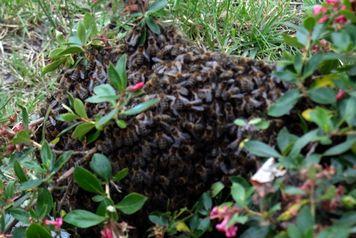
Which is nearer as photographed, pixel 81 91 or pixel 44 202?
pixel 44 202

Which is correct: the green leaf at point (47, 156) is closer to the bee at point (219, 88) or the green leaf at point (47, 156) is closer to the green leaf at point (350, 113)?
the bee at point (219, 88)

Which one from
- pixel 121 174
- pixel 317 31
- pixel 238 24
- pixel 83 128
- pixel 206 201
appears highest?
pixel 317 31

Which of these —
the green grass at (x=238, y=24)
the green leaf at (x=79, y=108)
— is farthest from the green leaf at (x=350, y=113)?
the green grass at (x=238, y=24)

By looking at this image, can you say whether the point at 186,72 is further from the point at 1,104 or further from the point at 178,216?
the point at 1,104

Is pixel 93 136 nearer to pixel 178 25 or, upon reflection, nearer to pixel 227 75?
pixel 227 75

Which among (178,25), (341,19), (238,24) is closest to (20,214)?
(341,19)

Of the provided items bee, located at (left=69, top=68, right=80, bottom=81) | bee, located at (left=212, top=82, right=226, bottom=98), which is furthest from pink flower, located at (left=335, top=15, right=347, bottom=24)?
bee, located at (left=69, top=68, right=80, bottom=81)

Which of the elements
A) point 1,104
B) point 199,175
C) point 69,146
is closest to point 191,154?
point 199,175
